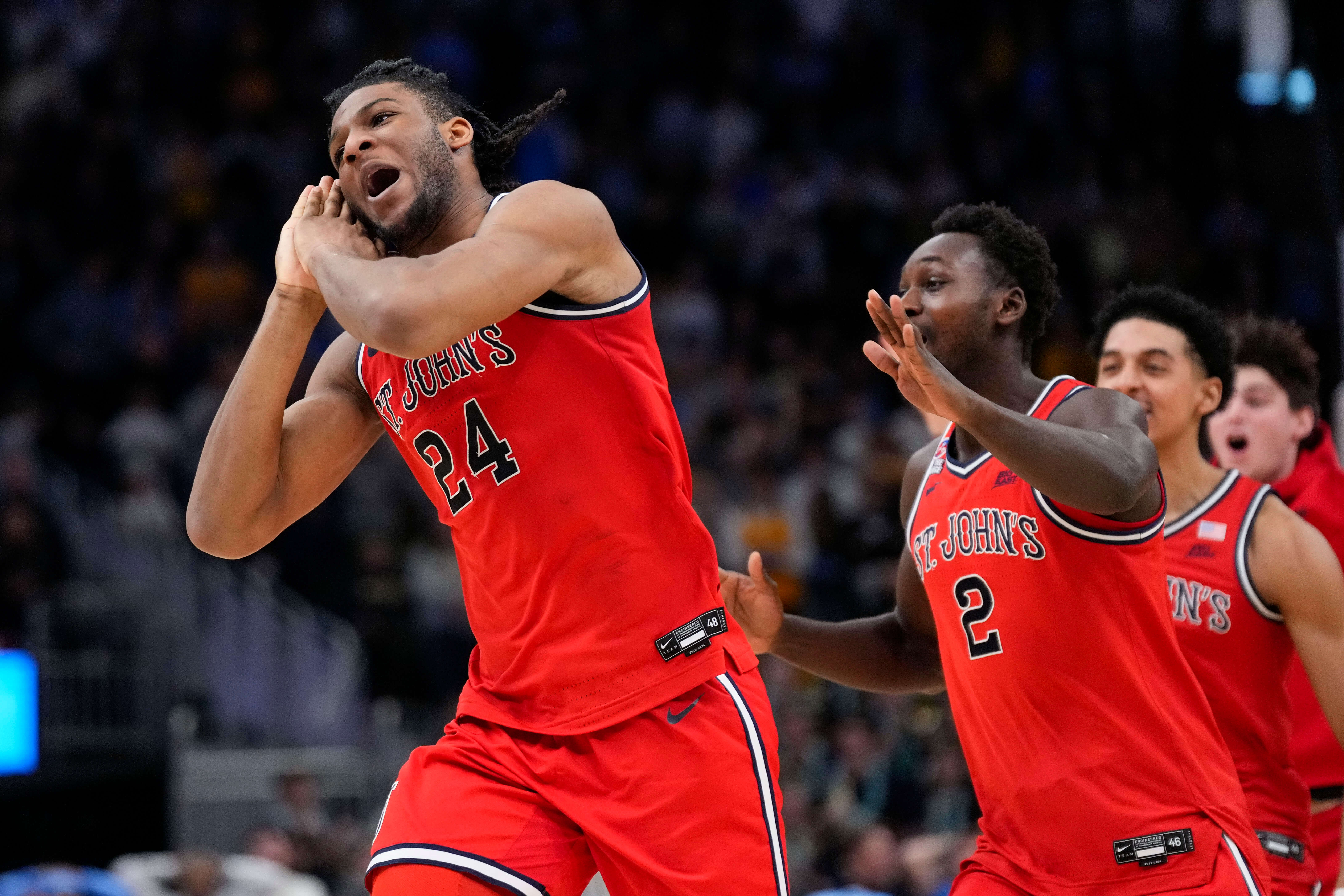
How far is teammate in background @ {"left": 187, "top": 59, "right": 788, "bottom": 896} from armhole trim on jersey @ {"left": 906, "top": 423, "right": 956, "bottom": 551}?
0.67 metres

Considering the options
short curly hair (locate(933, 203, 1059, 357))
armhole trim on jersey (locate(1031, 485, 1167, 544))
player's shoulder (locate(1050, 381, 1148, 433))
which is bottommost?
armhole trim on jersey (locate(1031, 485, 1167, 544))

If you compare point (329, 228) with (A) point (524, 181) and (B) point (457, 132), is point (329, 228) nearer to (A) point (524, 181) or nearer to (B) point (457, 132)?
(B) point (457, 132)

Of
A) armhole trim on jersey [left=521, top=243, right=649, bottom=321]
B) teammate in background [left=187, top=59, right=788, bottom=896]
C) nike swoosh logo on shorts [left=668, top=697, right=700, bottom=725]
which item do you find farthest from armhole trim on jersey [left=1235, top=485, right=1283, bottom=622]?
armhole trim on jersey [left=521, top=243, right=649, bottom=321]

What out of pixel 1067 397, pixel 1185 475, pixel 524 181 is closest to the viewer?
pixel 1067 397

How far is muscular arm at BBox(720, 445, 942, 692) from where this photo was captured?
449cm

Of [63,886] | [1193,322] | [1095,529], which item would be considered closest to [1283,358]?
[1193,322]

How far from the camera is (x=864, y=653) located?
456cm

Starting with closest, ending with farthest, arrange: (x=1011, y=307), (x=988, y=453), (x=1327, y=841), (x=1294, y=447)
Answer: (x=988, y=453) < (x=1011, y=307) < (x=1327, y=841) < (x=1294, y=447)

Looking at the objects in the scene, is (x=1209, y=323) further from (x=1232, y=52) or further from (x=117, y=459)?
(x=1232, y=52)

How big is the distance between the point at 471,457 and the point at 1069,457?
132cm

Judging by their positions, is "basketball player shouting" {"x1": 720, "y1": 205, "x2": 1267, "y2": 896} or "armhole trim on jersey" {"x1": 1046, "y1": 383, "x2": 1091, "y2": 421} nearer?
"basketball player shouting" {"x1": 720, "y1": 205, "x2": 1267, "y2": 896}

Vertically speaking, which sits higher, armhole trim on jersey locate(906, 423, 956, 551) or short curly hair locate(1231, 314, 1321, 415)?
short curly hair locate(1231, 314, 1321, 415)

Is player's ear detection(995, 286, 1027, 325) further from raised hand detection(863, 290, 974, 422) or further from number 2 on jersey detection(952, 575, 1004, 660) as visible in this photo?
number 2 on jersey detection(952, 575, 1004, 660)

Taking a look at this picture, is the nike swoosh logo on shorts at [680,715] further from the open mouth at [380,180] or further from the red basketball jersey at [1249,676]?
the red basketball jersey at [1249,676]
